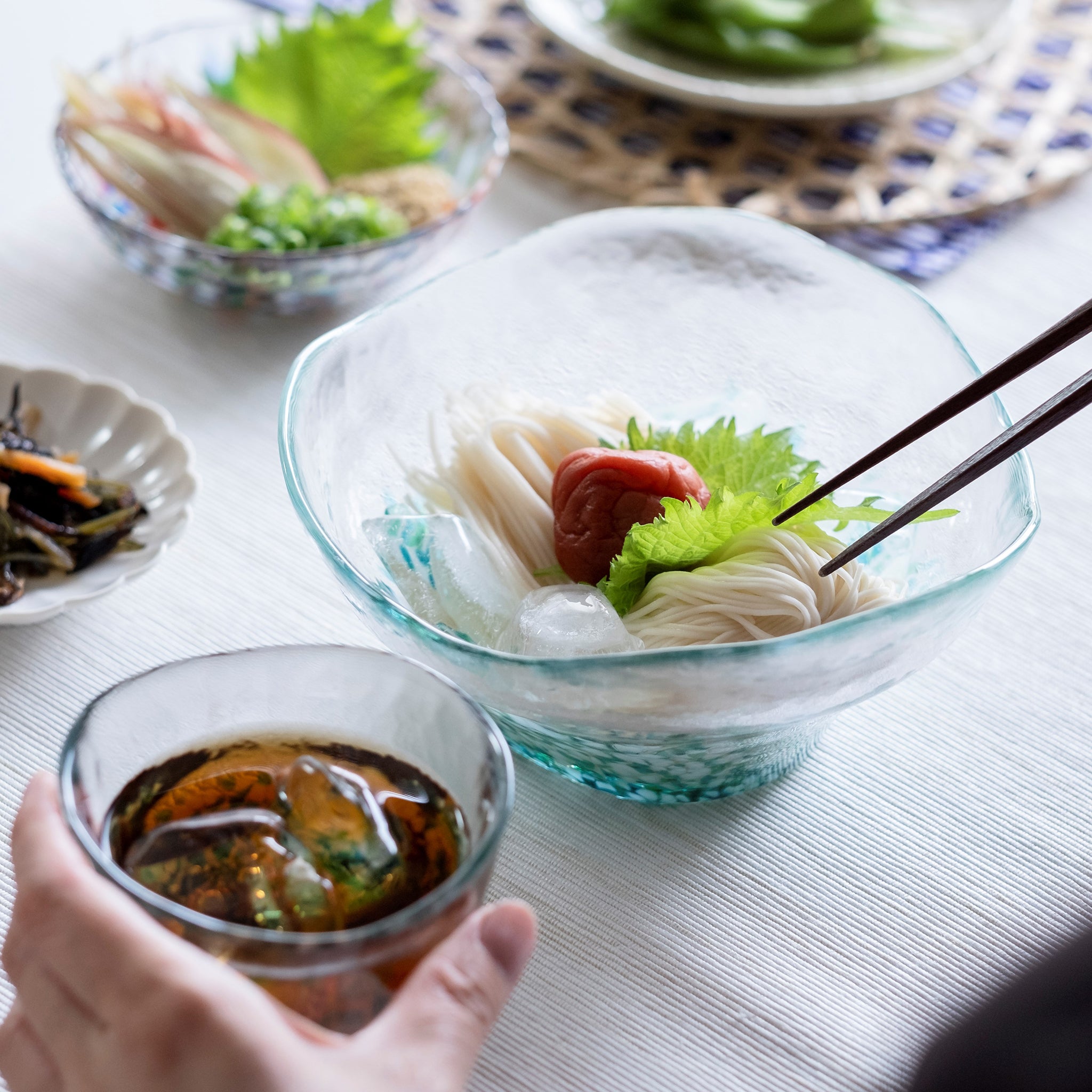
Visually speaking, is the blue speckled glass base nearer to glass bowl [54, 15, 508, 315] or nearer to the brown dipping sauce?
the brown dipping sauce

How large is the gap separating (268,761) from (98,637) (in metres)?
0.39

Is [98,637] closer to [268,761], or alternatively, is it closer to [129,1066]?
[268,761]

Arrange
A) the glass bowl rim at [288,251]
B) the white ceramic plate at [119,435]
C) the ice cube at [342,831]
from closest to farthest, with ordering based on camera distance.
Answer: the ice cube at [342,831] < the white ceramic plate at [119,435] < the glass bowl rim at [288,251]

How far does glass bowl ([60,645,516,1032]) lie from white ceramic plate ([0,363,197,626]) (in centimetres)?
40

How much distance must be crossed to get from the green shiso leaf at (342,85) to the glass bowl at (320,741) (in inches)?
42.4

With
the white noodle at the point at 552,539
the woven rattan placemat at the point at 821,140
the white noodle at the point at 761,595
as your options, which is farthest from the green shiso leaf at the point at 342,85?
the white noodle at the point at 761,595

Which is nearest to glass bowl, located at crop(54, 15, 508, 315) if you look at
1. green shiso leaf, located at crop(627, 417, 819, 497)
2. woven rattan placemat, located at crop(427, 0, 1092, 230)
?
woven rattan placemat, located at crop(427, 0, 1092, 230)

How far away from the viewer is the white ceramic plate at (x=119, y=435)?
1047mm

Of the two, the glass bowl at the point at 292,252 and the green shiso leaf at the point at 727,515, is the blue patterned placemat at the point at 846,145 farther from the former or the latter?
the green shiso leaf at the point at 727,515


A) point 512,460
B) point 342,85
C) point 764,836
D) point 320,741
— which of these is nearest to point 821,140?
point 342,85

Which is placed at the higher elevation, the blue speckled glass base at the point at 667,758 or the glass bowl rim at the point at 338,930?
the glass bowl rim at the point at 338,930

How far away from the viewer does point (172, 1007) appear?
0.49m

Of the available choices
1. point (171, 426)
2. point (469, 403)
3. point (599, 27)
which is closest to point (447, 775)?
point (469, 403)

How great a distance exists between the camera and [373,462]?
3.21 ft
